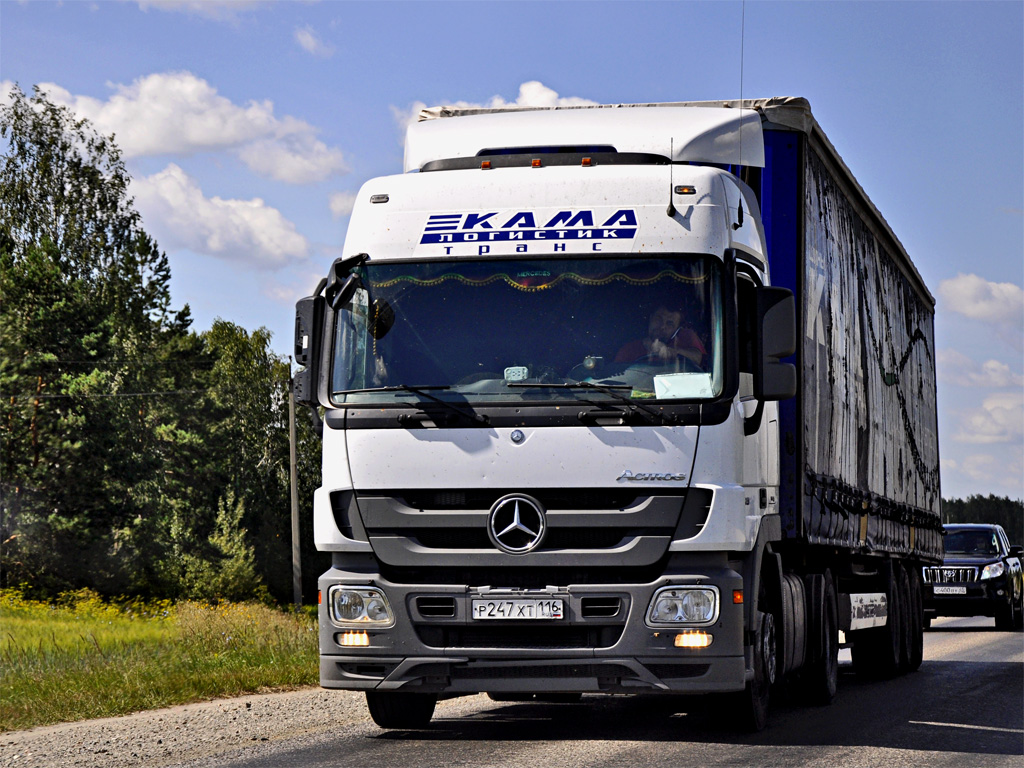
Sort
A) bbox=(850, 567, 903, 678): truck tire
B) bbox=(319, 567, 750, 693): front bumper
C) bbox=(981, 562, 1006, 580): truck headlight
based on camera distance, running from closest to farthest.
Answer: bbox=(319, 567, 750, 693): front bumper → bbox=(850, 567, 903, 678): truck tire → bbox=(981, 562, 1006, 580): truck headlight

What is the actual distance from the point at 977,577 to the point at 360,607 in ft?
60.4

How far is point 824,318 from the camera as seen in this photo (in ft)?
35.8

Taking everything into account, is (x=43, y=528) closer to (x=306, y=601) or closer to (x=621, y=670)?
(x=306, y=601)

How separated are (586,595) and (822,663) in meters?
4.08

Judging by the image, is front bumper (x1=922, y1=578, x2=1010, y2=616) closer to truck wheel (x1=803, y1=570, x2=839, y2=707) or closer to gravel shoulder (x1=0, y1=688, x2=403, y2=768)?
truck wheel (x1=803, y1=570, x2=839, y2=707)

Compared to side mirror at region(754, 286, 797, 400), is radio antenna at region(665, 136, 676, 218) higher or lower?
higher

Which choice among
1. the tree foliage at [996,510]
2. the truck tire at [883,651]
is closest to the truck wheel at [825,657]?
the truck tire at [883,651]

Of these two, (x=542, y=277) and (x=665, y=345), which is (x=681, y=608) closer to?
(x=665, y=345)

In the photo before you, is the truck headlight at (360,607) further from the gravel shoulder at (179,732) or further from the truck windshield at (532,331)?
the gravel shoulder at (179,732)

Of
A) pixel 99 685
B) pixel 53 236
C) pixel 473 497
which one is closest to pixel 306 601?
pixel 53 236

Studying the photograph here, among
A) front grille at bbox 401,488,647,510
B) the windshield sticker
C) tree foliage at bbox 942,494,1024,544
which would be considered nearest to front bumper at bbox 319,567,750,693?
front grille at bbox 401,488,647,510

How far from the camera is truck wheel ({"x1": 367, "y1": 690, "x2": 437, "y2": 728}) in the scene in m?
9.33

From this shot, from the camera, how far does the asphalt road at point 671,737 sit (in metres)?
8.08

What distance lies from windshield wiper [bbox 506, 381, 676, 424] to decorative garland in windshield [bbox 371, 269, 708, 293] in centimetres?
61
